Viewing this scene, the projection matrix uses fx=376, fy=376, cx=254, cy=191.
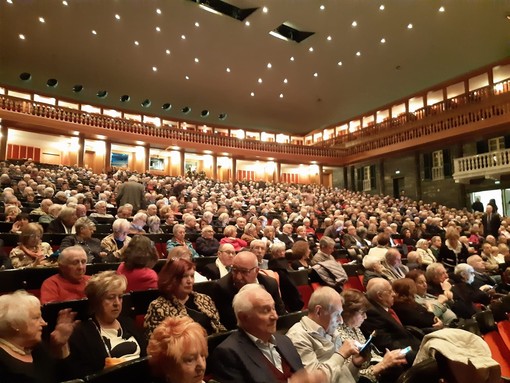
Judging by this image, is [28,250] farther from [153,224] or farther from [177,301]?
[153,224]

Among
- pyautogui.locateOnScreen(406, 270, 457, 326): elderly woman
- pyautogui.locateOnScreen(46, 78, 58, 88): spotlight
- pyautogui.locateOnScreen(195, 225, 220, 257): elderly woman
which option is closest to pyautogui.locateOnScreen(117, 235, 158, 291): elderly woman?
pyautogui.locateOnScreen(195, 225, 220, 257): elderly woman

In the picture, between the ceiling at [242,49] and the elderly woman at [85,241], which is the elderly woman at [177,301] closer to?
the elderly woman at [85,241]

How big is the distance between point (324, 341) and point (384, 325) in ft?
1.96

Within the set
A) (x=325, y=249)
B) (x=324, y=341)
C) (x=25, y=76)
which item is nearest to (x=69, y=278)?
(x=324, y=341)

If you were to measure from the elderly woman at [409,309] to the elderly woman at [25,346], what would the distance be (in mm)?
2208

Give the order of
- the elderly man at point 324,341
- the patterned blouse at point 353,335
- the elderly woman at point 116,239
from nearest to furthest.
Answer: the elderly man at point 324,341 → the patterned blouse at point 353,335 → the elderly woman at point 116,239

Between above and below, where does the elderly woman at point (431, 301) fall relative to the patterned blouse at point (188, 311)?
below

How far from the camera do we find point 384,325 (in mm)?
2361

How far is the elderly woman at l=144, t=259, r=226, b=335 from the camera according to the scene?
191 centimetres

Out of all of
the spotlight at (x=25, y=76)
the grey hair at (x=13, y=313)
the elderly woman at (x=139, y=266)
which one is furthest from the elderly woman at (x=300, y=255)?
the spotlight at (x=25, y=76)

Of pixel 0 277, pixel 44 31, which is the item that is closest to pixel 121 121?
pixel 44 31

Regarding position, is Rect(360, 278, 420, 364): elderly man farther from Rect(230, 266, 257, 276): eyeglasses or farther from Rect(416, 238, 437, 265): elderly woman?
Rect(416, 238, 437, 265): elderly woman

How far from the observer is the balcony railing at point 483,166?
457 inches

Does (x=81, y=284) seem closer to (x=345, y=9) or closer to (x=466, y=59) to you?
(x=345, y=9)
